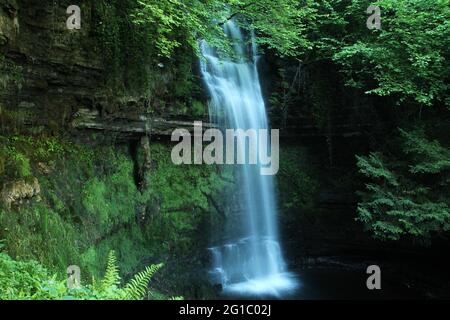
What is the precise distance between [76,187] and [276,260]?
753 cm

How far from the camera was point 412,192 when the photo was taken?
10.3 m

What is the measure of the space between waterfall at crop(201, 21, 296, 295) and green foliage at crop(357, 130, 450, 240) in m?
3.52

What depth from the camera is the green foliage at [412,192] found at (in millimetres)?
9992

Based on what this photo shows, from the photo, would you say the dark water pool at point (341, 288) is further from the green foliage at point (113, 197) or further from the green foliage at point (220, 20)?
the green foliage at point (220, 20)

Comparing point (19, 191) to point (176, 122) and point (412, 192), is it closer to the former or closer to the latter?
point (176, 122)

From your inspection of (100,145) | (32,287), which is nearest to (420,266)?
(100,145)

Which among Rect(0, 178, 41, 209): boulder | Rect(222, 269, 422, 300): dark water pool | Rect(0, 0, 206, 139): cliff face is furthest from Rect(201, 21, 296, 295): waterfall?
Rect(0, 178, 41, 209): boulder

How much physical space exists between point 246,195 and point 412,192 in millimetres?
5075

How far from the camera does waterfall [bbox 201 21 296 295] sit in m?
11.9

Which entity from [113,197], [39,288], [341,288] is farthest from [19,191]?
[341,288]

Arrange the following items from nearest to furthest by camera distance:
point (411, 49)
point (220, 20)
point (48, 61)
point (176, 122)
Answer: point (48, 61) < point (411, 49) < point (220, 20) < point (176, 122)

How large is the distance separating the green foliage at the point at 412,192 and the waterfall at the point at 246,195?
11.5ft

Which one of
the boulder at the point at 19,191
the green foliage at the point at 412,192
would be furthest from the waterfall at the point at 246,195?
the boulder at the point at 19,191
